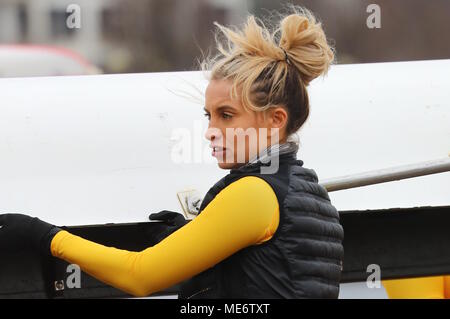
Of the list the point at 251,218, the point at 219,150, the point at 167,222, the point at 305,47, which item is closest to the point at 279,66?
the point at 305,47

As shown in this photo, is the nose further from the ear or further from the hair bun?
the hair bun

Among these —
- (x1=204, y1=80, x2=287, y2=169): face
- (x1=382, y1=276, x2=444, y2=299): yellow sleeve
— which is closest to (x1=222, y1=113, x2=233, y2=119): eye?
(x1=204, y1=80, x2=287, y2=169): face

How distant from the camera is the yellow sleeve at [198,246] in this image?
1.55 metres

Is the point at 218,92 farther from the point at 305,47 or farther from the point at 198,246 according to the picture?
the point at 198,246

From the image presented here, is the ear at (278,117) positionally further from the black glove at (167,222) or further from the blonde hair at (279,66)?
the black glove at (167,222)

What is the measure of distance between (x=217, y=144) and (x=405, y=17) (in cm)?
90

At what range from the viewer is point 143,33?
7.13 feet

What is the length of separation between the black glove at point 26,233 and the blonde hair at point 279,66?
0.46 meters

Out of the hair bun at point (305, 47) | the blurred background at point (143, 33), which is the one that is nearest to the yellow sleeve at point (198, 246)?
the hair bun at point (305, 47)

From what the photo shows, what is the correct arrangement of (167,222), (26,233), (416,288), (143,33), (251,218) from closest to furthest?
1. (251,218)
2. (26,233)
3. (167,222)
4. (143,33)
5. (416,288)

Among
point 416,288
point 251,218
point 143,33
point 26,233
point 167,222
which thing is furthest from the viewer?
point 416,288

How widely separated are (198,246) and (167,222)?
420mm

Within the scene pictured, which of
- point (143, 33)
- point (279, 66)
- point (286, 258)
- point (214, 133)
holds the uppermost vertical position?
point (143, 33)

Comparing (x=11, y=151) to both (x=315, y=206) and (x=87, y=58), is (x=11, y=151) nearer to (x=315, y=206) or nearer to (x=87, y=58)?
(x=87, y=58)
